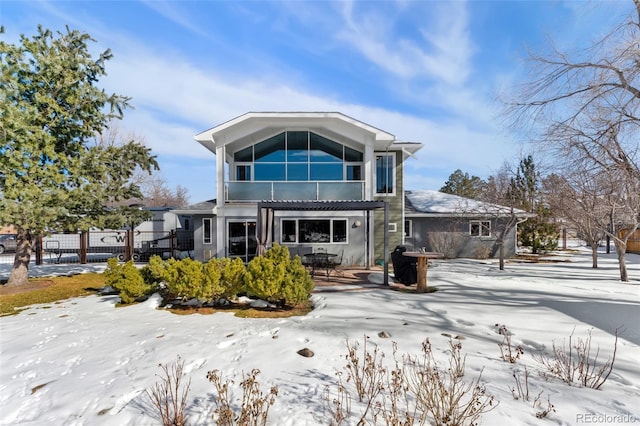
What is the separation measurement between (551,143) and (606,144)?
1.02 metres

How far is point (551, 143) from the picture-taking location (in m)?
7.44

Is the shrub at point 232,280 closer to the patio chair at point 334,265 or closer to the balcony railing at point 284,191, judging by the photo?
the patio chair at point 334,265

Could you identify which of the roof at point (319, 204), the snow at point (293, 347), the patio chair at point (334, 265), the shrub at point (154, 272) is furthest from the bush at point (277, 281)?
the patio chair at point (334, 265)

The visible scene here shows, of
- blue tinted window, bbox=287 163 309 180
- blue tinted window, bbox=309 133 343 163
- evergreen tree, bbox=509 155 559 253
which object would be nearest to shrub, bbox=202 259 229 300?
blue tinted window, bbox=287 163 309 180

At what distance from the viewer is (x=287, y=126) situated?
13.8 m

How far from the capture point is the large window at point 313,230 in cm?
1412

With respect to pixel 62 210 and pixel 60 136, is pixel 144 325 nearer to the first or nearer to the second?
pixel 62 210

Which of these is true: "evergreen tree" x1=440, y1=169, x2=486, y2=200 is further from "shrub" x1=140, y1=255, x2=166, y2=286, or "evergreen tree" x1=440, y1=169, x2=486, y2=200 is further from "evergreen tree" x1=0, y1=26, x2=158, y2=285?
"shrub" x1=140, y1=255, x2=166, y2=286

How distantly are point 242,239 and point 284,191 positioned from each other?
3.10 metres

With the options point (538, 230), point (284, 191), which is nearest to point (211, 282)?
point (284, 191)

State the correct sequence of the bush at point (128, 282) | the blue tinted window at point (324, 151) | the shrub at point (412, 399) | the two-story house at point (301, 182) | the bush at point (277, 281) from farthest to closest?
the blue tinted window at point (324, 151)
the two-story house at point (301, 182)
the bush at point (128, 282)
the bush at point (277, 281)
the shrub at point (412, 399)

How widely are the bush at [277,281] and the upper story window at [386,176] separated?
9.57 metres

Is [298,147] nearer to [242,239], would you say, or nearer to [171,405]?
[242,239]

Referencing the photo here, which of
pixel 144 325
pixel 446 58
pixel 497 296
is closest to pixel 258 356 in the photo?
pixel 144 325
